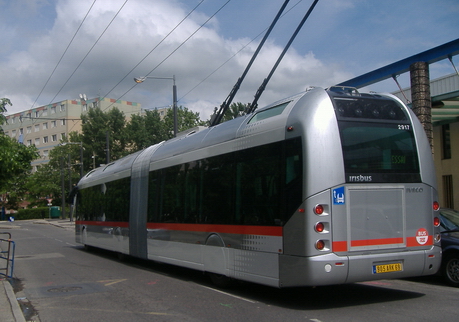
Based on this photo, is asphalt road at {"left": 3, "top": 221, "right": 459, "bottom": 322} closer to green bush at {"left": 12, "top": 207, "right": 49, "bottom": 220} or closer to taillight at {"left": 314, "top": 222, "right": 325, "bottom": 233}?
taillight at {"left": 314, "top": 222, "right": 325, "bottom": 233}

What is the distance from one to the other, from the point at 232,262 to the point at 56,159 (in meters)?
70.9

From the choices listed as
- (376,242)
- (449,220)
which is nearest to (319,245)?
(376,242)

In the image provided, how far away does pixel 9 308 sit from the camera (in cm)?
785

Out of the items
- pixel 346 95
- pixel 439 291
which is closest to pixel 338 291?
pixel 439 291

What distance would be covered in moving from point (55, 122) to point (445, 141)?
84.1 meters

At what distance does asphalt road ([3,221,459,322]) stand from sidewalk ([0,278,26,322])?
0.22 meters

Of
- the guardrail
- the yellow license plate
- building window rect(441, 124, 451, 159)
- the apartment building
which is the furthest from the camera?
the apartment building

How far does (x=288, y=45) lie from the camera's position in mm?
9547

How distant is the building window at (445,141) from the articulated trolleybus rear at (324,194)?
48.6 ft

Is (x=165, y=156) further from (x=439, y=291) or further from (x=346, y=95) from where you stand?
(x=439, y=291)

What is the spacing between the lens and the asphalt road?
697 centimetres

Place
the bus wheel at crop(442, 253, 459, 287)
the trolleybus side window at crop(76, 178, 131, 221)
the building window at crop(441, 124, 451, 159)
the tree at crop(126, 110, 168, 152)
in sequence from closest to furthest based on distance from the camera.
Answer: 1. the bus wheel at crop(442, 253, 459, 287)
2. the trolleybus side window at crop(76, 178, 131, 221)
3. the building window at crop(441, 124, 451, 159)
4. the tree at crop(126, 110, 168, 152)

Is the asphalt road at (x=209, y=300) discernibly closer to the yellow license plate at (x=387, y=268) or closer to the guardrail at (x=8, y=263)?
the guardrail at (x=8, y=263)

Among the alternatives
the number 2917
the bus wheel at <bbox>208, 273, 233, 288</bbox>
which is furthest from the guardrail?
the number 2917
